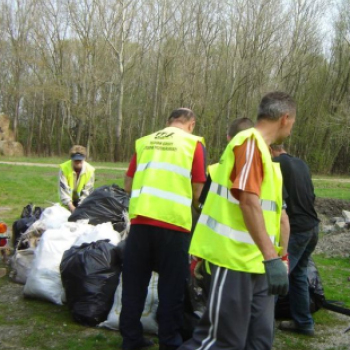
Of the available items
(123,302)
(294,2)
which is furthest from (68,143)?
(123,302)

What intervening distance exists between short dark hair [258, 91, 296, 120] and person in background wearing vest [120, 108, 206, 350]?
902 millimetres

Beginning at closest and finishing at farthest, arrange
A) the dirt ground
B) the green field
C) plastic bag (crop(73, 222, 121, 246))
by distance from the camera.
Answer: the green field < the dirt ground < plastic bag (crop(73, 222, 121, 246))

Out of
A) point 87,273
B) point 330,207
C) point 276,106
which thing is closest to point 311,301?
point 87,273

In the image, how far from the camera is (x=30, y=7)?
121 feet

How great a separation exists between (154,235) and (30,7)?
37787mm

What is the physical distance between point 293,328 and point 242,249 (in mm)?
2014

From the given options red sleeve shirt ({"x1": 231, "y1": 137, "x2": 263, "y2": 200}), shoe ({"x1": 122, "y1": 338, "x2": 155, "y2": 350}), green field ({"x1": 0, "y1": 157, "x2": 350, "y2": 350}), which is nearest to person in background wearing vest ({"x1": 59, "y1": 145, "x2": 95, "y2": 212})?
green field ({"x1": 0, "y1": 157, "x2": 350, "y2": 350})

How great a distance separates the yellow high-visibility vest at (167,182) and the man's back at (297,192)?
93cm

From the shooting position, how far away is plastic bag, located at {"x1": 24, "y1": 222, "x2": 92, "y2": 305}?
449cm

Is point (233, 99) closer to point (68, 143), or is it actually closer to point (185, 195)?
point (68, 143)

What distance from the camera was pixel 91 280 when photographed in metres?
4.11

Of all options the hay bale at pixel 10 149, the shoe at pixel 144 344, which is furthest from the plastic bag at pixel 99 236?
the hay bale at pixel 10 149

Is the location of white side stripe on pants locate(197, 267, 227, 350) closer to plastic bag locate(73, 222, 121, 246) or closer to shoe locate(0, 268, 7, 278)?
plastic bag locate(73, 222, 121, 246)

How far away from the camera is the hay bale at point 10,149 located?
1270 inches
